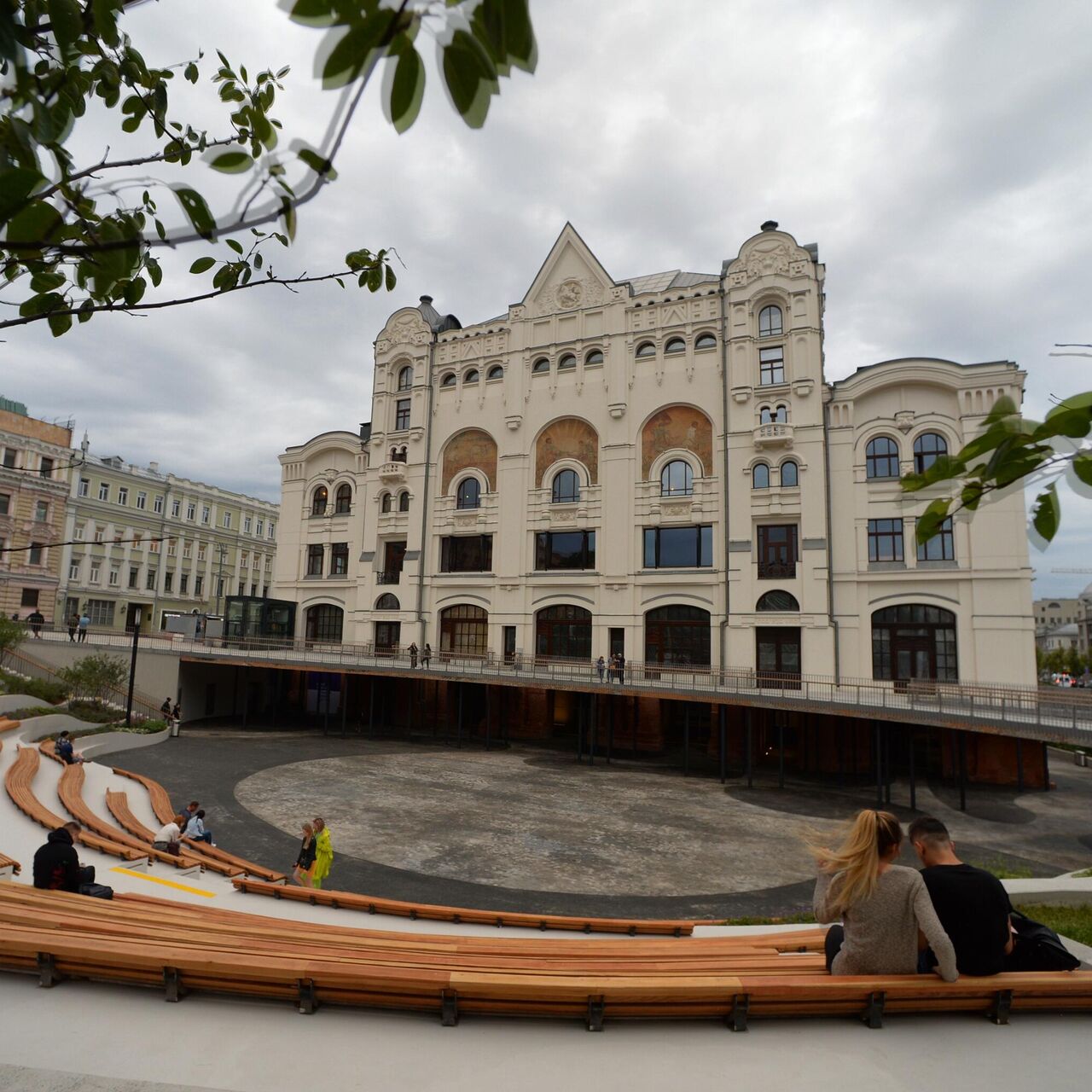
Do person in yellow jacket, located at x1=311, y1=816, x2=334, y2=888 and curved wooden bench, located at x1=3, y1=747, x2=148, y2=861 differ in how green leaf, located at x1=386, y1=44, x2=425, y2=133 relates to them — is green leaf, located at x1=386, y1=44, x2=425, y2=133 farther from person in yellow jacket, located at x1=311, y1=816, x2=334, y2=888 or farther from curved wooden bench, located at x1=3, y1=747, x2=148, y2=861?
curved wooden bench, located at x1=3, y1=747, x2=148, y2=861

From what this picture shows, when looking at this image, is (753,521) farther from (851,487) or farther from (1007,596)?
(1007,596)

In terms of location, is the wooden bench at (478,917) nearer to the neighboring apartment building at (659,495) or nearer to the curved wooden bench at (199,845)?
the curved wooden bench at (199,845)

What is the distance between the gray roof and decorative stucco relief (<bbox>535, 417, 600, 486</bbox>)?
7.69 metres

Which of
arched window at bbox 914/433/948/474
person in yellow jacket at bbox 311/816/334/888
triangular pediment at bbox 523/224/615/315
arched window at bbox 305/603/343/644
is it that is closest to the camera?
person in yellow jacket at bbox 311/816/334/888

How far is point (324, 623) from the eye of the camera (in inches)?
1597

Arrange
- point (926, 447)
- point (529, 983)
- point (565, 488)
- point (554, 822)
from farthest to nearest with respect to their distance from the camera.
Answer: point (565, 488), point (926, 447), point (554, 822), point (529, 983)

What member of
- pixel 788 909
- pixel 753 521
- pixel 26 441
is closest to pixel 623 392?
pixel 753 521

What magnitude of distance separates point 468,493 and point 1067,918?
32.4 m

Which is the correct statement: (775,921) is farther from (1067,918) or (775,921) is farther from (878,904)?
(878,904)

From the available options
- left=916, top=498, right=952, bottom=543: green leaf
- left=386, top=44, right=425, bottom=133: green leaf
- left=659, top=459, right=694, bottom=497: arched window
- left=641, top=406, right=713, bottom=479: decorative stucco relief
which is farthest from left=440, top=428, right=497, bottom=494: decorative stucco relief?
left=386, top=44, right=425, bottom=133: green leaf

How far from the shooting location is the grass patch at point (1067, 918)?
6832mm

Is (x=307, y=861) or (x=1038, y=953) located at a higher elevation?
(x=1038, y=953)

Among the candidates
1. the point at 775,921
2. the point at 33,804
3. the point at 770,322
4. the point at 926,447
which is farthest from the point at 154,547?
the point at 775,921

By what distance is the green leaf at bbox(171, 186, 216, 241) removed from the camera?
2221mm
